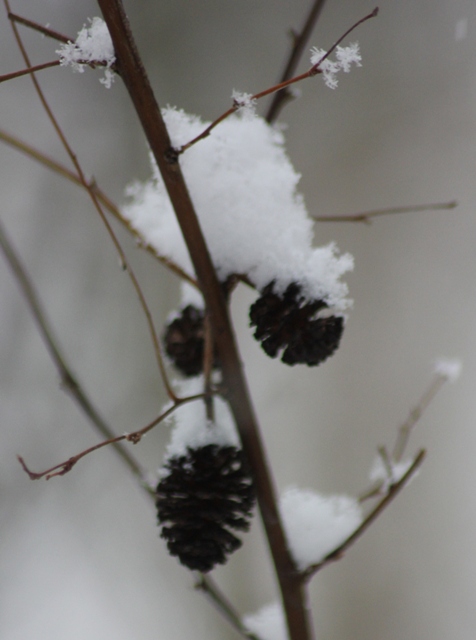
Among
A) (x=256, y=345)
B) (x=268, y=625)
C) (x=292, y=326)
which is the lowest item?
(x=268, y=625)

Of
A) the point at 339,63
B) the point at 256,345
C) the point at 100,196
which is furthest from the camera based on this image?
the point at 256,345

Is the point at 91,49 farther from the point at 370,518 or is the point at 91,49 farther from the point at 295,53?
the point at 370,518

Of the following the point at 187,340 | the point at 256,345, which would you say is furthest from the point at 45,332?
the point at 256,345

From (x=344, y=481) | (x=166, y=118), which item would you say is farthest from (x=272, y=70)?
(x=166, y=118)

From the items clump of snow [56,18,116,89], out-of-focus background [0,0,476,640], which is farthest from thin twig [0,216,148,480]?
out-of-focus background [0,0,476,640]

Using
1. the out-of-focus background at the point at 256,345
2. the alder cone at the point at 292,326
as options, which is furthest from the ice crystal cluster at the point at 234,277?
the out-of-focus background at the point at 256,345

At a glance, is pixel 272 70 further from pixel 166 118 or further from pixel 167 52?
pixel 166 118

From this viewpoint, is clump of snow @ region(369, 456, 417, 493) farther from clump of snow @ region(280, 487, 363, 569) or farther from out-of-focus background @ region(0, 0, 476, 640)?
out-of-focus background @ region(0, 0, 476, 640)
